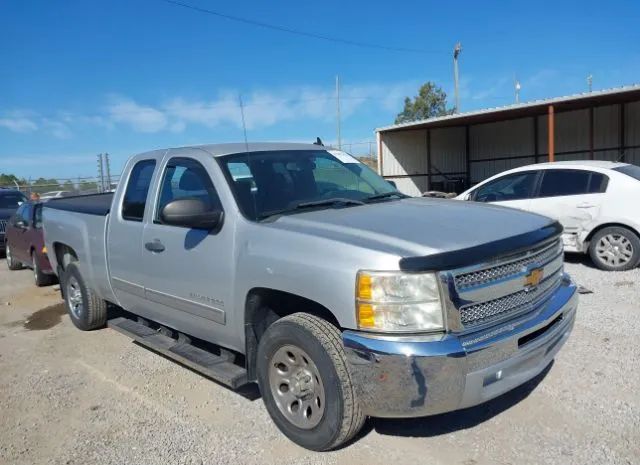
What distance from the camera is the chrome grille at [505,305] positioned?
2904 millimetres

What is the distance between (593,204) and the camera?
795 cm

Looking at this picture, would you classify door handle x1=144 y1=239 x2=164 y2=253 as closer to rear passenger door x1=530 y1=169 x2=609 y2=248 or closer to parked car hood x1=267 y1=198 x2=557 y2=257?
parked car hood x1=267 y1=198 x2=557 y2=257

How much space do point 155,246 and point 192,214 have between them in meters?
0.88

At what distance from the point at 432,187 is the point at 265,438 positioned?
75.6 ft

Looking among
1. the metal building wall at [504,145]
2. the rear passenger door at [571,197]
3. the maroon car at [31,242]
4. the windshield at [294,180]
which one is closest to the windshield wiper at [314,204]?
the windshield at [294,180]

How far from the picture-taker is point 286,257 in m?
3.25

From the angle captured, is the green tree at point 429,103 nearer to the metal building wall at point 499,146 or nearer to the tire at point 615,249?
the metal building wall at point 499,146

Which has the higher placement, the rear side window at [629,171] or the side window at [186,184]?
the side window at [186,184]

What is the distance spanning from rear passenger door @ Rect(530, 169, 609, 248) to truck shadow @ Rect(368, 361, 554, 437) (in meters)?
5.03

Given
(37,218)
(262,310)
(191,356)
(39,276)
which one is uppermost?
(37,218)

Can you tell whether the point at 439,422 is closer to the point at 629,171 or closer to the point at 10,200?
the point at 629,171

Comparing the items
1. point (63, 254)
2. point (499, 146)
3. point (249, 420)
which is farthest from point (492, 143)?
point (249, 420)

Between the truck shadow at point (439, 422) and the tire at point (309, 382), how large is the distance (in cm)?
43

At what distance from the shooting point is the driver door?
28.8 feet
